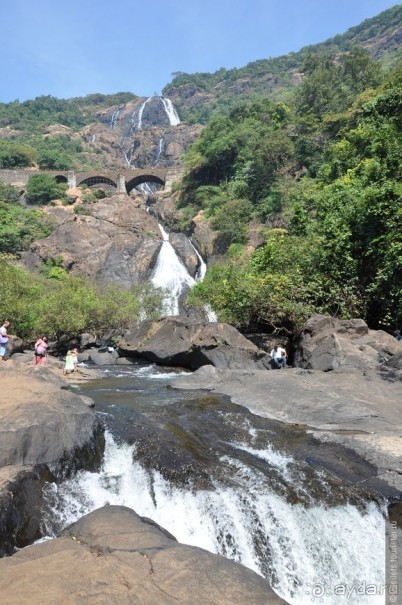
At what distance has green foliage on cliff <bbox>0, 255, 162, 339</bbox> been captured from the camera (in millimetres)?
29172

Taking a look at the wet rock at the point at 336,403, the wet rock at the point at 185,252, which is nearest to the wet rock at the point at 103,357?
the wet rock at the point at 336,403

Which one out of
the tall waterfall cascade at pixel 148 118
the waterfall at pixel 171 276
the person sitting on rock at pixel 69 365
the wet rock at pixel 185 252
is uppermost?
the tall waterfall cascade at pixel 148 118

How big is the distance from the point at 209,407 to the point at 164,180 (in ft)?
212

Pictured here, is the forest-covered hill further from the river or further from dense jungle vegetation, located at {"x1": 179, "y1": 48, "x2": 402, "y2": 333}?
the river

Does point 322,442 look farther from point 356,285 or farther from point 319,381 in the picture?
point 356,285

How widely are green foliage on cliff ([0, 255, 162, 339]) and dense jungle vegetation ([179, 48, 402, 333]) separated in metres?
7.06

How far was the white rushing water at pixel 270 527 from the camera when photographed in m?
7.32

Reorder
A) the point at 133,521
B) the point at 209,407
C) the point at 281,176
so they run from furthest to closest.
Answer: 1. the point at 281,176
2. the point at 209,407
3. the point at 133,521

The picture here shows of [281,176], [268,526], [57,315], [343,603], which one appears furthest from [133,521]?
[281,176]

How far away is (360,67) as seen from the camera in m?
58.2

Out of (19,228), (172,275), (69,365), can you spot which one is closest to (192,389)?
(69,365)

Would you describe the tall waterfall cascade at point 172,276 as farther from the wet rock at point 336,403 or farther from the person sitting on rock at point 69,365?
the wet rock at point 336,403

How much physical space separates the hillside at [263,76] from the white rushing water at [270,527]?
138 m

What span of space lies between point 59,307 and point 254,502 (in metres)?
26.2
